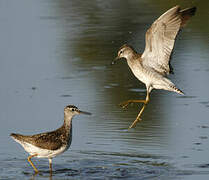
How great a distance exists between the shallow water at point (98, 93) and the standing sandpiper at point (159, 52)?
0.72 metres

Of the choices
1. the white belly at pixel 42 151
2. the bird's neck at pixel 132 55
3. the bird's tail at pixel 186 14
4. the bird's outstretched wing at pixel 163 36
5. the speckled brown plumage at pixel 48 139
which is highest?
the bird's tail at pixel 186 14

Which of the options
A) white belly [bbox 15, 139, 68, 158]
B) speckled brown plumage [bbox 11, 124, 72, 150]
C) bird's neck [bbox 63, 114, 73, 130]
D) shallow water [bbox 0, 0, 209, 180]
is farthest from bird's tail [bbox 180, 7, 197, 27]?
white belly [bbox 15, 139, 68, 158]

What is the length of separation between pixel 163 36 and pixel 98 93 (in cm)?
250

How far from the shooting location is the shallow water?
1118 cm

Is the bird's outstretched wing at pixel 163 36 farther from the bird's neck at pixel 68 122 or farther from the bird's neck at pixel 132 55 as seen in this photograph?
the bird's neck at pixel 68 122

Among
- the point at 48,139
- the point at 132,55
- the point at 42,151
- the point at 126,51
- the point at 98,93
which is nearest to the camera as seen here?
the point at 42,151

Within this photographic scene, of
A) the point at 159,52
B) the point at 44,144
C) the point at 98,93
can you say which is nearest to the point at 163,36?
the point at 159,52

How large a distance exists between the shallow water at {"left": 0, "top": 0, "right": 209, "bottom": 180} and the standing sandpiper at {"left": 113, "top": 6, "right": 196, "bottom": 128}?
2.35 ft

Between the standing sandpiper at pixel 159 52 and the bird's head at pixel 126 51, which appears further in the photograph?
the bird's head at pixel 126 51

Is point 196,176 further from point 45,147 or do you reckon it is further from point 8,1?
point 8,1

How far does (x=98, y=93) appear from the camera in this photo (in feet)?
46.1

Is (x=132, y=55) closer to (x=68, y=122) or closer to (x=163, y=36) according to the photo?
(x=163, y=36)

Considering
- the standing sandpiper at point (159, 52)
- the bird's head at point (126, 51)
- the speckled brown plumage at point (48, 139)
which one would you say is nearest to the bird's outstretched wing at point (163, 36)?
the standing sandpiper at point (159, 52)

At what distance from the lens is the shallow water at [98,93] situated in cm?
1118
